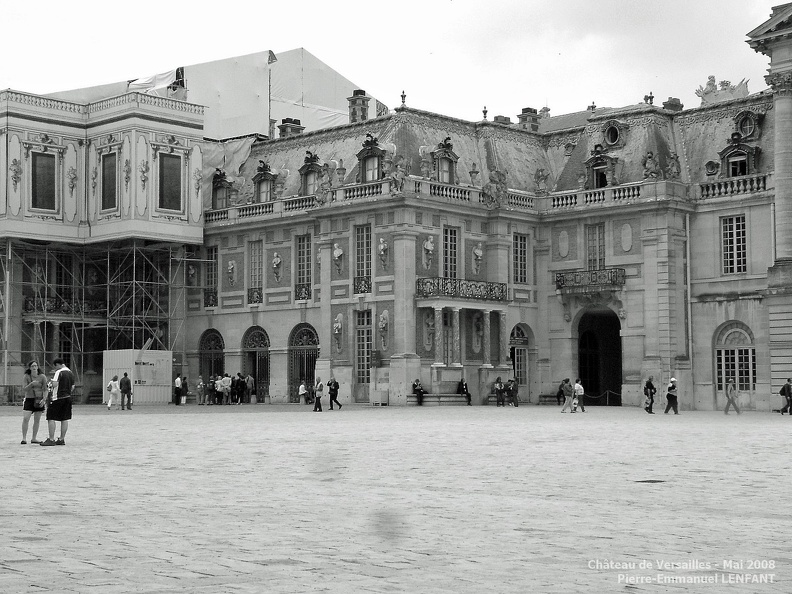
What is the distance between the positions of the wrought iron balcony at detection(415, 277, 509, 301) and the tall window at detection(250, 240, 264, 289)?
9484mm

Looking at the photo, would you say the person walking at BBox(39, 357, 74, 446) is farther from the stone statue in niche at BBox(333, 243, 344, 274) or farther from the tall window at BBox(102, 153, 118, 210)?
the tall window at BBox(102, 153, 118, 210)

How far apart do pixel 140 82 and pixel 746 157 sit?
29.5 m

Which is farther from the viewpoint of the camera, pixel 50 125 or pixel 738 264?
pixel 50 125

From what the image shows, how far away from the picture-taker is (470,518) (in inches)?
515

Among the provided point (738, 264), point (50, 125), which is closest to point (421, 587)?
point (738, 264)

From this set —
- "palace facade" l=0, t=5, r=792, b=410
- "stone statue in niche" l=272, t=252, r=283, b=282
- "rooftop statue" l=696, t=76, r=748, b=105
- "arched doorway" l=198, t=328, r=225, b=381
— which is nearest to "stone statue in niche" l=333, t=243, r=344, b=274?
"palace facade" l=0, t=5, r=792, b=410

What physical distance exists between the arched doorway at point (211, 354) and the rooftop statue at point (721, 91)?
2934 centimetres

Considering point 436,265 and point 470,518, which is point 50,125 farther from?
point 470,518

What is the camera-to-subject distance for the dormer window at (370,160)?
5516 cm

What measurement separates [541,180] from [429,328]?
29.3ft

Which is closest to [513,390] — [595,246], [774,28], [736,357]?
[595,246]

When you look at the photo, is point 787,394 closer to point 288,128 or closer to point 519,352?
point 519,352

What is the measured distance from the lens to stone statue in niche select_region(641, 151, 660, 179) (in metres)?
53.5

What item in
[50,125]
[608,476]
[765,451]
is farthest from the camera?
[50,125]
